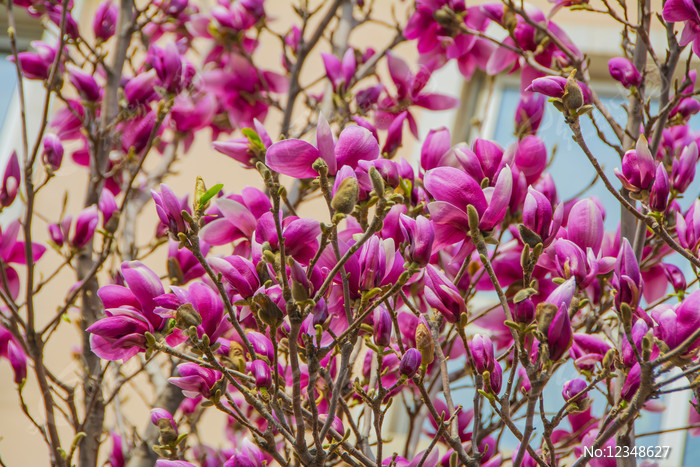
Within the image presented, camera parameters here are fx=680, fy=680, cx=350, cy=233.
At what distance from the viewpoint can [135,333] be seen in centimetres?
60

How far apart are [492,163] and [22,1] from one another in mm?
1004

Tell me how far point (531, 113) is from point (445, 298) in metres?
0.49

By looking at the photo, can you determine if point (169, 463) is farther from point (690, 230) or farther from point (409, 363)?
point (690, 230)

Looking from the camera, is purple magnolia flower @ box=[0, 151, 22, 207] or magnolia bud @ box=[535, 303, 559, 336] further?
purple magnolia flower @ box=[0, 151, 22, 207]

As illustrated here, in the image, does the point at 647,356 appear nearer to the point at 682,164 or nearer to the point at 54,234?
the point at 682,164

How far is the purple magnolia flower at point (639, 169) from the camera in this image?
666 mm

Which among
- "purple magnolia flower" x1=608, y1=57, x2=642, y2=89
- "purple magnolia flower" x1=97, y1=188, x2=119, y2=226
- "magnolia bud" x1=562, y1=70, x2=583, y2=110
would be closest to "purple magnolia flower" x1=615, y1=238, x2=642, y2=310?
"magnolia bud" x1=562, y1=70, x2=583, y2=110

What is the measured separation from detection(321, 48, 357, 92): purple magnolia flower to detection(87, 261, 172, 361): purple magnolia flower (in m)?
0.61

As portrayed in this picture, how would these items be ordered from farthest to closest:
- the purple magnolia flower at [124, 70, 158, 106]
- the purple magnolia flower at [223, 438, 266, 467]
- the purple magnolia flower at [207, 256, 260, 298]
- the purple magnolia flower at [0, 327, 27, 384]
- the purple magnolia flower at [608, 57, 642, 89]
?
the purple magnolia flower at [124, 70, 158, 106]
the purple magnolia flower at [0, 327, 27, 384]
the purple magnolia flower at [608, 57, 642, 89]
the purple magnolia flower at [223, 438, 266, 467]
the purple magnolia flower at [207, 256, 260, 298]

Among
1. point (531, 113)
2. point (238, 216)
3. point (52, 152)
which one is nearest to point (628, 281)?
point (238, 216)

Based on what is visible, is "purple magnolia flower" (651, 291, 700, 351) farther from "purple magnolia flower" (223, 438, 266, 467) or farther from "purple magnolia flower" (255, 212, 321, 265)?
"purple magnolia flower" (223, 438, 266, 467)

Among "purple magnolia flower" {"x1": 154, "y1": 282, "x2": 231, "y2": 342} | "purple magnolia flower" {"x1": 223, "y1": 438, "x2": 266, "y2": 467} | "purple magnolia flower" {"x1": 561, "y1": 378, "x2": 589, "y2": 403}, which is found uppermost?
"purple magnolia flower" {"x1": 154, "y1": 282, "x2": 231, "y2": 342}

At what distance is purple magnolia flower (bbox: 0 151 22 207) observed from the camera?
992mm

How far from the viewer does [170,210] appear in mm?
588
